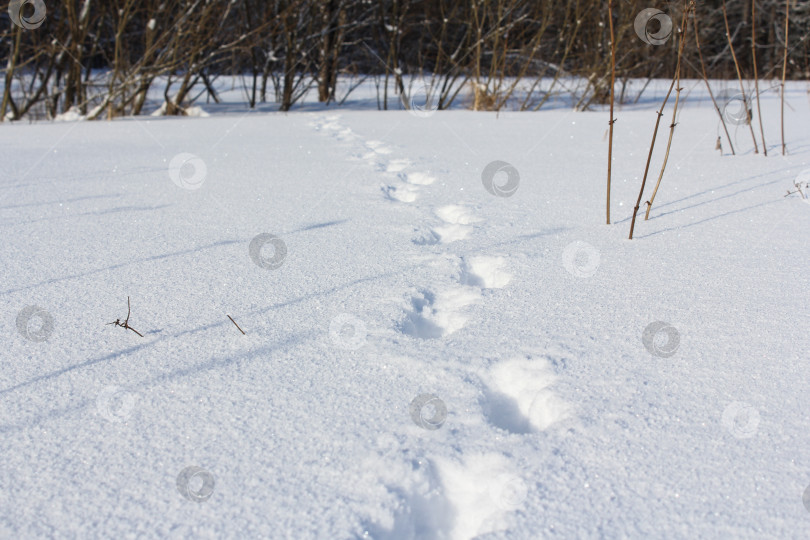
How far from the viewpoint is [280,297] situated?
1.25 meters

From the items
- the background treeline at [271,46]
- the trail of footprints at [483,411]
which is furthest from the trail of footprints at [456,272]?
the background treeline at [271,46]

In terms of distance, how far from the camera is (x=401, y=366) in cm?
98

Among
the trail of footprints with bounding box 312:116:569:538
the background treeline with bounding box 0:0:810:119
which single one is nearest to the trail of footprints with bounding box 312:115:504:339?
the trail of footprints with bounding box 312:116:569:538

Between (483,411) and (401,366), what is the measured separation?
0.17 meters

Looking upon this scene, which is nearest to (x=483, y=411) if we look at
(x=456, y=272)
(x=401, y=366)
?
(x=401, y=366)

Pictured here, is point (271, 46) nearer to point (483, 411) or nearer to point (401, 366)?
point (401, 366)

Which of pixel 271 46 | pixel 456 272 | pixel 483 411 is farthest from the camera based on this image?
pixel 271 46

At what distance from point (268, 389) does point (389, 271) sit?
55 centimetres

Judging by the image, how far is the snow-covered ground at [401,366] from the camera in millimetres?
693

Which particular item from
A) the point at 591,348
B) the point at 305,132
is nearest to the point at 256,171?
the point at 305,132

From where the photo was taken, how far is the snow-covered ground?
693 mm

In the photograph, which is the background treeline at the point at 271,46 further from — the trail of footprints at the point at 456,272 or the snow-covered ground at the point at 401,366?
the snow-covered ground at the point at 401,366

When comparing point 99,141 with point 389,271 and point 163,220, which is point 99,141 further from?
point 389,271

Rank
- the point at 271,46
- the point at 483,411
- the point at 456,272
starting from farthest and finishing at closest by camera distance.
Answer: the point at 271,46, the point at 456,272, the point at 483,411
